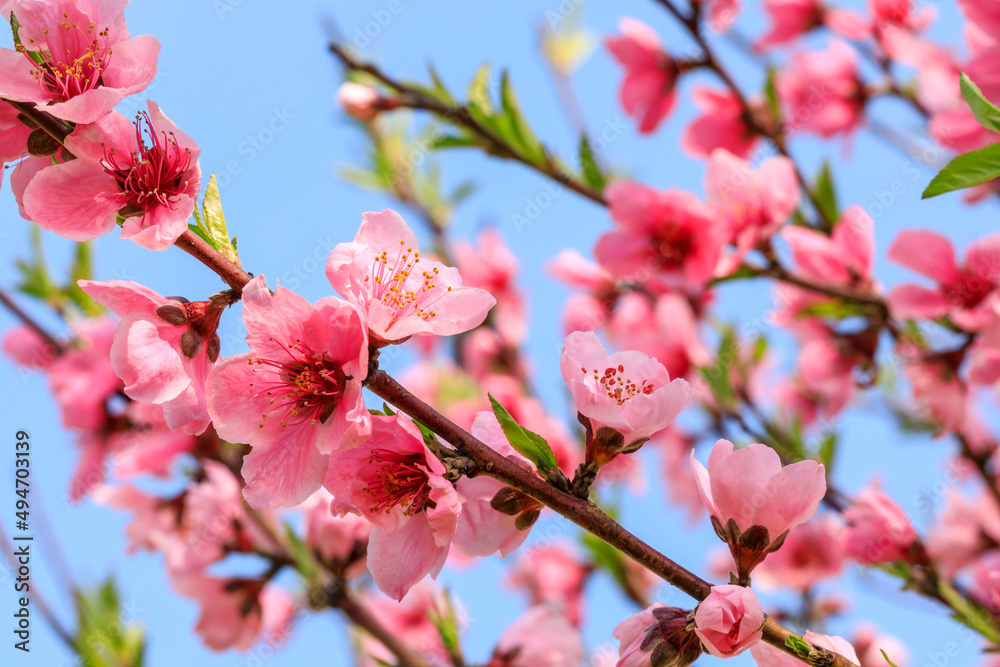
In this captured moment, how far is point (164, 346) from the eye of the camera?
1.04m

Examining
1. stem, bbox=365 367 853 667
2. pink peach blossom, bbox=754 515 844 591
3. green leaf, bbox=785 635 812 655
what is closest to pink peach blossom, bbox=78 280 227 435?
stem, bbox=365 367 853 667

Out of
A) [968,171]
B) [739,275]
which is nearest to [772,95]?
[739,275]

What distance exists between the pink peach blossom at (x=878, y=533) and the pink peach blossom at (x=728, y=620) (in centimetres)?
91

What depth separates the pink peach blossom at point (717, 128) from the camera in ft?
8.36

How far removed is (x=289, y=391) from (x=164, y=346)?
7.2 inches

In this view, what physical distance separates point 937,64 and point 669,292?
1099mm

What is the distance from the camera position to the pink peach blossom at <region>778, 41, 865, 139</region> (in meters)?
2.71

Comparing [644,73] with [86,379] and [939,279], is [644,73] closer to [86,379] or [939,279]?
[939,279]

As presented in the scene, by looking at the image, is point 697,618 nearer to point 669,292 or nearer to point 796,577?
point 669,292

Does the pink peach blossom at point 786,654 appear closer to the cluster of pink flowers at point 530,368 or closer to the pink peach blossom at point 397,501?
the cluster of pink flowers at point 530,368

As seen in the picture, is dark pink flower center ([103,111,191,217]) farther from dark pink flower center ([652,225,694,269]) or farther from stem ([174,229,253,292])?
dark pink flower center ([652,225,694,269])

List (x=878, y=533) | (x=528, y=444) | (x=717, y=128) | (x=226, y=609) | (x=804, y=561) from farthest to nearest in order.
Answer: (x=804, y=561) → (x=717, y=128) → (x=226, y=609) → (x=878, y=533) → (x=528, y=444)

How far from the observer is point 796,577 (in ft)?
10.3

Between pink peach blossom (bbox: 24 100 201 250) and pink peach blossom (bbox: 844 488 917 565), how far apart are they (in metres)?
1.52
